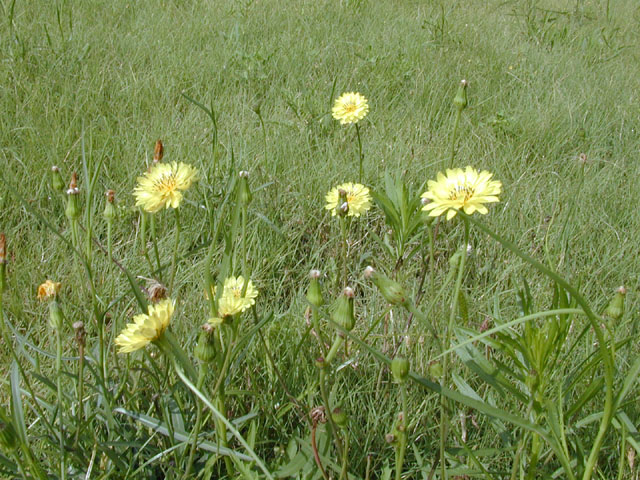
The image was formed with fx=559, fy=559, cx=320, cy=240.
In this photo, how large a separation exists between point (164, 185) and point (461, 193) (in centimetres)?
49

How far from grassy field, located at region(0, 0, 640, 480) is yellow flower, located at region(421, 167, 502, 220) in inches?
5.1

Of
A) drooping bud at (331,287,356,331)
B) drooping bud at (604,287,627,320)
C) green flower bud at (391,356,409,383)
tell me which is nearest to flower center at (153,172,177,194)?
drooping bud at (331,287,356,331)

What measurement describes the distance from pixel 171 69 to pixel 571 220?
1.64m

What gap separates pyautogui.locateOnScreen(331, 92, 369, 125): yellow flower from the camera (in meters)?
1.60

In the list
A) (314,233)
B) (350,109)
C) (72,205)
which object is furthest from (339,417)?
(350,109)

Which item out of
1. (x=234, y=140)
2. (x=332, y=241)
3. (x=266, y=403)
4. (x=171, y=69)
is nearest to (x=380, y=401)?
(x=266, y=403)

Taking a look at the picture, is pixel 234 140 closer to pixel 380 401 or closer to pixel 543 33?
pixel 380 401

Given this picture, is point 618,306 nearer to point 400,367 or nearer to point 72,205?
point 400,367

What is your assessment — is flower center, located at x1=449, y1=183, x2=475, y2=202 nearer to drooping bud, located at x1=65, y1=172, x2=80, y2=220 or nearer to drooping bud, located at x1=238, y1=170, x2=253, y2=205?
drooping bud, located at x1=238, y1=170, x2=253, y2=205

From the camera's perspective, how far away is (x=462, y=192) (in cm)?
83

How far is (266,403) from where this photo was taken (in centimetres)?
102

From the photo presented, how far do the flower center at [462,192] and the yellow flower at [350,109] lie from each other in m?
0.78

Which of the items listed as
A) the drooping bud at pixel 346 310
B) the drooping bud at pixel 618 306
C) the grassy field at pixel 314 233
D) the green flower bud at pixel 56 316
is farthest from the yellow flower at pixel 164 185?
the drooping bud at pixel 618 306

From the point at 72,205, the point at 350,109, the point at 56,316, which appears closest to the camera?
the point at 56,316
